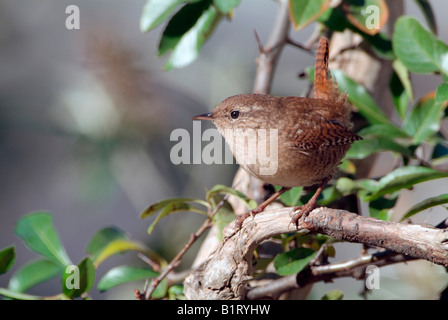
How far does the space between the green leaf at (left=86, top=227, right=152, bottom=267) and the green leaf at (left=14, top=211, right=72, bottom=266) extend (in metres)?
0.14

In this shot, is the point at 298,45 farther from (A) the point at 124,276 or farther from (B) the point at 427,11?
(A) the point at 124,276

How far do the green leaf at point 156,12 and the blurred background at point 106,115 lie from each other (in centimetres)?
114

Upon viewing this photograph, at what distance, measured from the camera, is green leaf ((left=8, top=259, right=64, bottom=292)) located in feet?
6.62

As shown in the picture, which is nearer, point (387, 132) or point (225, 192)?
point (225, 192)

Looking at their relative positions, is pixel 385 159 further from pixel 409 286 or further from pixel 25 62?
pixel 25 62

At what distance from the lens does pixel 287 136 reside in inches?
70.8

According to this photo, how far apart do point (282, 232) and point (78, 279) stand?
0.76 m

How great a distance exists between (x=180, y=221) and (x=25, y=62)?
254 cm

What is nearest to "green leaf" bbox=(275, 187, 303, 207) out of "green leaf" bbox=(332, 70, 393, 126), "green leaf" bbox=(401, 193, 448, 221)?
"green leaf" bbox=(401, 193, 448, 221)

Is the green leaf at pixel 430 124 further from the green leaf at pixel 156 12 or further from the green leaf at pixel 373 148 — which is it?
the green leaf at pixel 156 12

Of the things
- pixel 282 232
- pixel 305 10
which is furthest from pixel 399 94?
pixel 282 232

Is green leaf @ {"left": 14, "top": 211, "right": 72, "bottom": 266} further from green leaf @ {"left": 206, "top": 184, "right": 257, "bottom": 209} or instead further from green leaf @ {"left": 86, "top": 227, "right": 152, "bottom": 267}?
green leaf @ {"left": 206, "top": 184, "right": 257, "bottom": 209}

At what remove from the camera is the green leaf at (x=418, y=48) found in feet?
6.14

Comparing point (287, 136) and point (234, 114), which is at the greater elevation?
point (234, 114)
